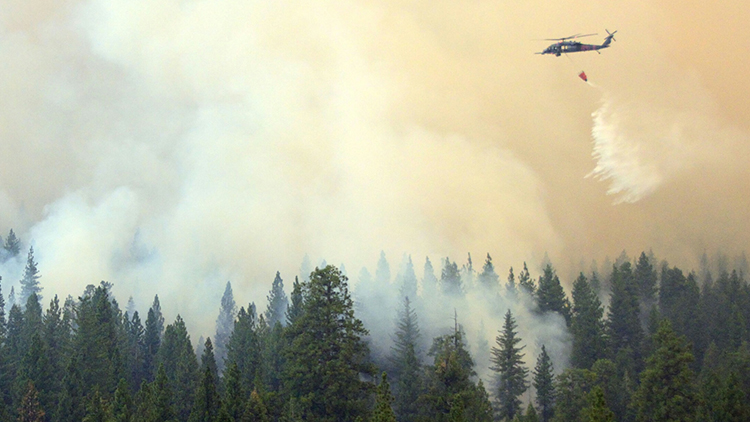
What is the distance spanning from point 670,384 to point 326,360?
5349 centimetres

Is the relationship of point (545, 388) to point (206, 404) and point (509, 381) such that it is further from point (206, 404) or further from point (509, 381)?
point (206, 404)

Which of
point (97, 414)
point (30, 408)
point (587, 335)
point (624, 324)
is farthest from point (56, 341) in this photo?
point (624, 324)

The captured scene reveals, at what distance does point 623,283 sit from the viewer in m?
180

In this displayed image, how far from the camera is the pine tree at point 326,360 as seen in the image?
92.7m

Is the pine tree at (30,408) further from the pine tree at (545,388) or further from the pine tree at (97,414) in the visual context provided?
the pine tree at (545,388)

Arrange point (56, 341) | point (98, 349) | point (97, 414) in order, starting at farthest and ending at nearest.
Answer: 1. point (56, 341)
2. point (98, 349)
3. point (97, 414)

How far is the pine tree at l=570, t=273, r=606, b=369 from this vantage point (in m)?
158

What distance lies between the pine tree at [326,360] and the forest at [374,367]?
0.18 m

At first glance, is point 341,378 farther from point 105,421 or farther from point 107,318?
point 107,318

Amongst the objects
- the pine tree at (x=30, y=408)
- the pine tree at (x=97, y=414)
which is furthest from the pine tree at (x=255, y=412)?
the pine tree at (x=30, y=408)

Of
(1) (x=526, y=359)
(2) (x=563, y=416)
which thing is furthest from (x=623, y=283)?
(2) (x=563, y=416)

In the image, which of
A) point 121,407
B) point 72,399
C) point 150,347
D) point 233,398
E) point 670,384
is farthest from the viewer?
point 150,347

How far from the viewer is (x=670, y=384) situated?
356 ft

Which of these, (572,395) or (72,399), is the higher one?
(72,399)
